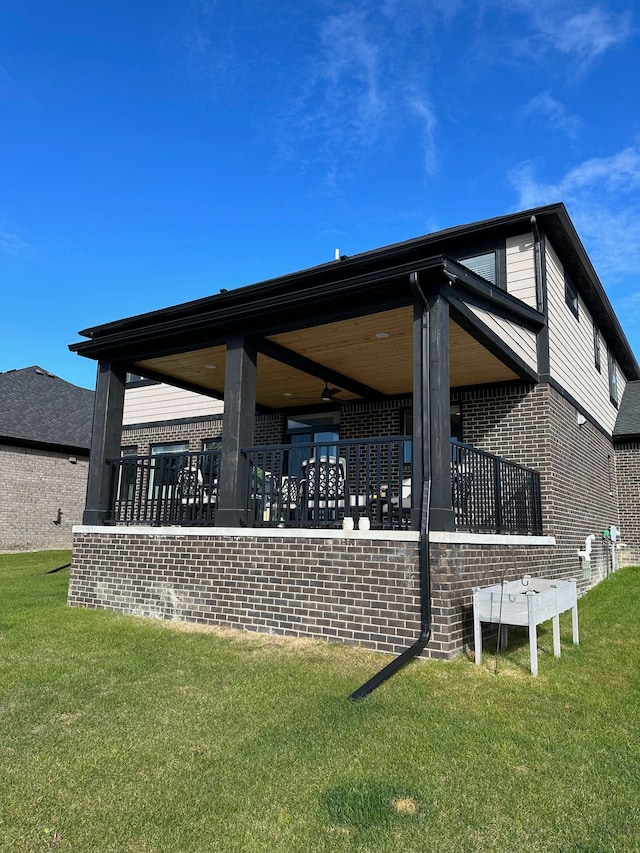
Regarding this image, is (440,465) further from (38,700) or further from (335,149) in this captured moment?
(335,149)

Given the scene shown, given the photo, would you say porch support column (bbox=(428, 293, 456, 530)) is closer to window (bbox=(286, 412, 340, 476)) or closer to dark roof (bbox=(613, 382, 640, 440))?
window (bbox=(286, 412, 340, 476))

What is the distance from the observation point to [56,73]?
10.9m

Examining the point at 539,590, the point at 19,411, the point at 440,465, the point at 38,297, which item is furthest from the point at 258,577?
the point at 38,297

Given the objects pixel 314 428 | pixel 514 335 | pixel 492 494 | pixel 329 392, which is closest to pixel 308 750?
pixel 492 494

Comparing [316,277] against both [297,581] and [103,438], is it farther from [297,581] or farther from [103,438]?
[297,581]

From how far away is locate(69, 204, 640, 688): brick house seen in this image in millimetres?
Result: 5707

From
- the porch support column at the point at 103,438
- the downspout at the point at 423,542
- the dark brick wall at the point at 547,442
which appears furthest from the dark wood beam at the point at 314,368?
the downspout at the point at 423,542

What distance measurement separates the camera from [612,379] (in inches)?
565

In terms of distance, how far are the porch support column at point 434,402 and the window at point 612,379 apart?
31.4 ft

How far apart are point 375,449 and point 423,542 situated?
349cm

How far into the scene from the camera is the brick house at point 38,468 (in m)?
16.7

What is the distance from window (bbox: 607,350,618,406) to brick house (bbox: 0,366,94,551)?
15309 millimetres

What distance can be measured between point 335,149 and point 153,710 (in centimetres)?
1200

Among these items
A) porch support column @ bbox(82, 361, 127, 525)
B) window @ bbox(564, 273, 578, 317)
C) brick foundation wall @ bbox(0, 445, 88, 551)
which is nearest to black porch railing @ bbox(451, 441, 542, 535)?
window @ bbox(564, 273, 578, 317)
